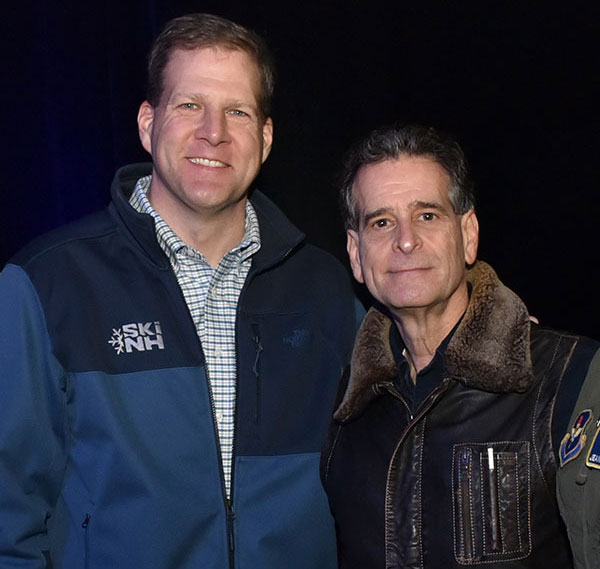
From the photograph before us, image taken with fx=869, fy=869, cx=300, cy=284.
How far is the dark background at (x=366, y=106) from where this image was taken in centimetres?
308

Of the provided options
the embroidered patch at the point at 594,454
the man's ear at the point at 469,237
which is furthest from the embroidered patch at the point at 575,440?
the man's ear at the point at 469,237

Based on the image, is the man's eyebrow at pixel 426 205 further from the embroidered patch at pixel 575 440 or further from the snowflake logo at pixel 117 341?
the snowflake logo at pixel 117 341

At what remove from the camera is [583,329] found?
336 cm

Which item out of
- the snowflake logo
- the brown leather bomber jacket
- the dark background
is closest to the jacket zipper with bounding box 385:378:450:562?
the brown leather bomber jacket

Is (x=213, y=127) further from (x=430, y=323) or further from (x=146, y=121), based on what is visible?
(x=430, y=323)

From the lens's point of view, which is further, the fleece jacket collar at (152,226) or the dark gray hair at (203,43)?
the dark gray hair at (203,43)

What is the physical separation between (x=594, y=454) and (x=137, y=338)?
1089 millimetres

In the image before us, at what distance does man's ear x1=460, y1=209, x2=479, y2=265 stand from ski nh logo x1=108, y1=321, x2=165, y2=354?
2.62 ft

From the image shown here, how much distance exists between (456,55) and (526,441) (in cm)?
200

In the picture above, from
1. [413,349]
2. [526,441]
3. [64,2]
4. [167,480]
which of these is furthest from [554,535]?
[64,2]

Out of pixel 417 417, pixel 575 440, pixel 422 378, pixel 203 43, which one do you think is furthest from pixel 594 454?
pixel 203 43

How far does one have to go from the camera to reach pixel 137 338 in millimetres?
2125

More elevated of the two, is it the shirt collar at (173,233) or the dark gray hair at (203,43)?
the dark gray hair at (203,43)

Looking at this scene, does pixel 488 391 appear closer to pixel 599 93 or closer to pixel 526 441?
pixel 526 441
